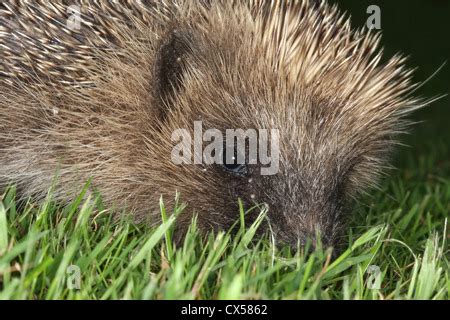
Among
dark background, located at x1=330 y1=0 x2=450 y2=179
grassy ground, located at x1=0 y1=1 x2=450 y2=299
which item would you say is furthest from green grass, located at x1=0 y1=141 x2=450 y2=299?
dark background, located at x1=330 y1=0 x2=450 y2=179

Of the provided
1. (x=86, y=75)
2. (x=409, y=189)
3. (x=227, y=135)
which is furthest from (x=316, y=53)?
(x=409, y=189)

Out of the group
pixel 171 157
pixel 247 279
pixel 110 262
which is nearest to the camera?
pixel 247 279

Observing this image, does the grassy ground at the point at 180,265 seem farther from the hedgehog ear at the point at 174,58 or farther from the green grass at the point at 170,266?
the hedgehog ear at the point at 174,58

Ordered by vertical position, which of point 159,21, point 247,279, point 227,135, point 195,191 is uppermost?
point 159,21

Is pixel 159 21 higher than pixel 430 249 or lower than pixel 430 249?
higher

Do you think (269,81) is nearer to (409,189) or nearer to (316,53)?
(316,53)

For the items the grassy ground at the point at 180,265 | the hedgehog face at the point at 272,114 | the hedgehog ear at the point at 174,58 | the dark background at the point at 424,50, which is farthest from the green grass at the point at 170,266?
the dark background at the point at 424,50

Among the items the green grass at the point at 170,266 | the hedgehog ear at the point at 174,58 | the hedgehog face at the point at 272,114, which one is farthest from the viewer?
the hedgehog ear at the point at 174,58
